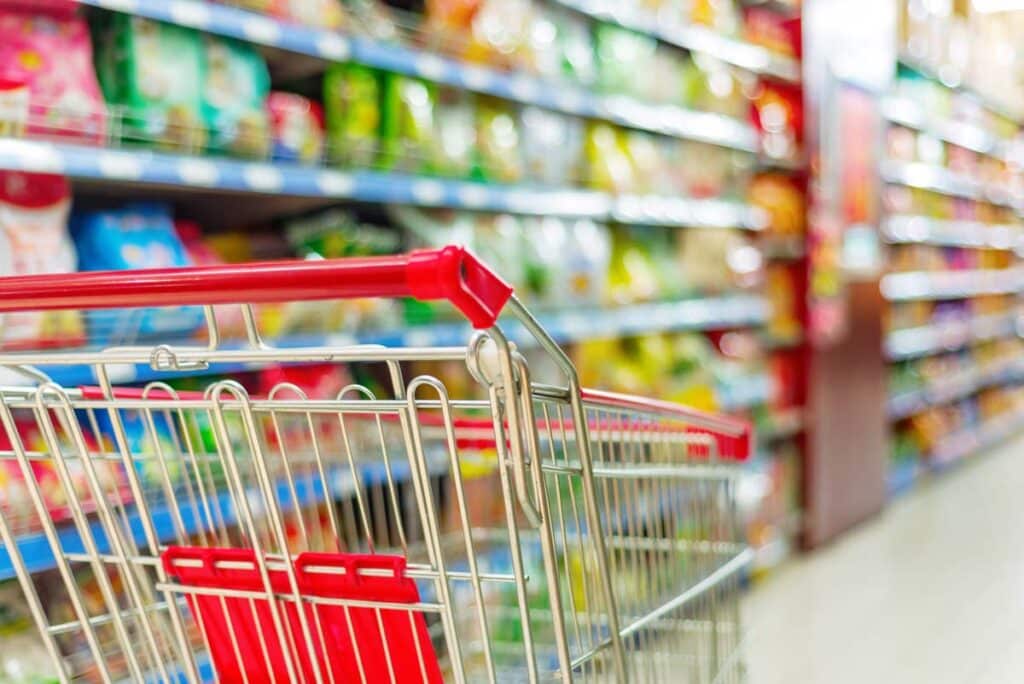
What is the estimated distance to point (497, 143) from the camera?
2918 mm

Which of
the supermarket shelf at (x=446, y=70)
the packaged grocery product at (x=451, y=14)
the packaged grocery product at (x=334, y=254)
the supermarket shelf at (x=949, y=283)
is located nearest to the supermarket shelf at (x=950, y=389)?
the supermarket shelf at (x=949, y=283)

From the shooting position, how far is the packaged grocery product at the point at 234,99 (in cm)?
214

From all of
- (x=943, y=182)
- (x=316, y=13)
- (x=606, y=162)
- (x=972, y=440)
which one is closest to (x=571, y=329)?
(x=606, y=162)

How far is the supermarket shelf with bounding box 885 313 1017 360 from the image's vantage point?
5797 mm

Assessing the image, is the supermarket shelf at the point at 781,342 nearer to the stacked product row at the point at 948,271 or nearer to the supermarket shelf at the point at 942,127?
the stacked product row at the point at 948,271

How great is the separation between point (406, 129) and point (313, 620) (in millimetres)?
1738

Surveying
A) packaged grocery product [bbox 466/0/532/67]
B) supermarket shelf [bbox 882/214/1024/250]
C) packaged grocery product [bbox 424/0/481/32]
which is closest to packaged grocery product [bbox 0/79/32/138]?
packaged grocery product [bbox 424/0/481/32]

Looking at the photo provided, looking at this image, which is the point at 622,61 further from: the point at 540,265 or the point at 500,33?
the point at 540,265

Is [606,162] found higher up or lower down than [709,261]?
higher up

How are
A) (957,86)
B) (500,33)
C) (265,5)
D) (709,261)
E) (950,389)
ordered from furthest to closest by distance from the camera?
(950,389) < (957,86) < (709,261) < (500,33) < (265,5)

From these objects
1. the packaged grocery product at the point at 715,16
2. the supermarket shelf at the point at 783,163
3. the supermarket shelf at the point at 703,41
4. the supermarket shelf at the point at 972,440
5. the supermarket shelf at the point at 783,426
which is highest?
the packaged grocery product at the point at 715,16

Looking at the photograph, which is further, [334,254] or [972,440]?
[972,440]

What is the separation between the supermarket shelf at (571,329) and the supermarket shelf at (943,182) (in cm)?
180

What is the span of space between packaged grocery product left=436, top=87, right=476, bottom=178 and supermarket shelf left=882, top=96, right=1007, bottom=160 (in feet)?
9.91
